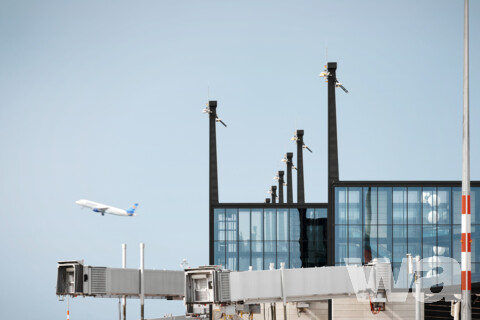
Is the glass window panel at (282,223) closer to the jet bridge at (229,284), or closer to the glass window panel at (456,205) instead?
the glass window panel at (456,205)

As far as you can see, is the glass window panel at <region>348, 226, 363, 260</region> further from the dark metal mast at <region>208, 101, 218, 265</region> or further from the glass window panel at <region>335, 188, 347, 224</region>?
the dark metal mast at <region>208, 101, 218, 265</region>

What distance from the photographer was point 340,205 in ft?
293

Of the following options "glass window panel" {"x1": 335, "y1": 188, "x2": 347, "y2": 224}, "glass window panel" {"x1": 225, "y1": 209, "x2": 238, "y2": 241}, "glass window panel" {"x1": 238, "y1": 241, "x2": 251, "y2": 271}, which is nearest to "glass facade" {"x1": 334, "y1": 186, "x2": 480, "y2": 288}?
"glass window panel" {"x1": 335, "y1": 188, "x2": 347, "y2": 224}

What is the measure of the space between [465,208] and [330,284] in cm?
2168

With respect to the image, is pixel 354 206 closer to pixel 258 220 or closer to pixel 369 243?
pixel 369 243

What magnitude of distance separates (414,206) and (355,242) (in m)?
6.94

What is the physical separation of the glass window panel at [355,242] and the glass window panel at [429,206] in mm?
6666

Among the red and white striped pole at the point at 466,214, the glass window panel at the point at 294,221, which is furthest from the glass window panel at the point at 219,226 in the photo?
the red and white striped pole at the point at 466,214

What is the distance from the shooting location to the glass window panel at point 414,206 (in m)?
88.1

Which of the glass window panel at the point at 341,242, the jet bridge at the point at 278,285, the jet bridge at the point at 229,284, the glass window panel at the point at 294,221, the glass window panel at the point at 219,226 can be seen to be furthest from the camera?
the glass window panel at the point at 219,226

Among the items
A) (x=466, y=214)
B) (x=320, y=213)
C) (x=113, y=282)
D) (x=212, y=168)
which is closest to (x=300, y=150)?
(x=212, y=168)

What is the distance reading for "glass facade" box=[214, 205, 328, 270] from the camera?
378 feet

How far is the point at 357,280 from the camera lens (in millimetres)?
53219

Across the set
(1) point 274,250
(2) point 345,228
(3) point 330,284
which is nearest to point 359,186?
(2) point 345,228
